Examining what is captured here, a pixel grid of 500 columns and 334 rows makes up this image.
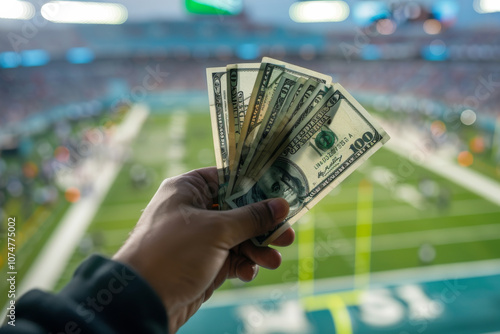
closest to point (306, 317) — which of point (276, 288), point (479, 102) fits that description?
point (276, 288)

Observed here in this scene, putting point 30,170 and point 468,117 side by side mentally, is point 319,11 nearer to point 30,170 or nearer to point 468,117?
point 468,117

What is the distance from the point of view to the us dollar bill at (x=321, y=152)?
1417mm

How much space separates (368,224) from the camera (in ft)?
23.3

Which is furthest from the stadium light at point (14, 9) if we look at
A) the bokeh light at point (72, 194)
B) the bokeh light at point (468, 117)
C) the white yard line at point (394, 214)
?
the bokeh light at point (468, 117)

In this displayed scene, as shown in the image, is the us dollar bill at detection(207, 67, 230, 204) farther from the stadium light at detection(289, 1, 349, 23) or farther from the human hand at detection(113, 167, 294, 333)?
the stadium light at detection(289, 1, 349, 23)

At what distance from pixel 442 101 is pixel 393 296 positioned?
12179mm

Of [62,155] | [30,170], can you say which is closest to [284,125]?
[30,170]

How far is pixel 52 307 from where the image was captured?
839 mm

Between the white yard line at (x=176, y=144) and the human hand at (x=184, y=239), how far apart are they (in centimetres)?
835

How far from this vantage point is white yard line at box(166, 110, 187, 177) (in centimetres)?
1023

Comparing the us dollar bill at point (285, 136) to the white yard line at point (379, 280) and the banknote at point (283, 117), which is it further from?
the white yard line at point (379, 280)

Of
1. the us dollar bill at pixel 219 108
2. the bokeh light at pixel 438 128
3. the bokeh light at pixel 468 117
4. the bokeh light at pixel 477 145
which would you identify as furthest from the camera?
the bokeh light at pixel 468 117

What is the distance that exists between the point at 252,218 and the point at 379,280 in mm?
4869

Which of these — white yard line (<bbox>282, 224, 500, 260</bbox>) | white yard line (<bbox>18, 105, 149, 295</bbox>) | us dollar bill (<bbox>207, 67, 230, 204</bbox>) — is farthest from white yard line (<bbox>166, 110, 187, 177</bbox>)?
us dollar bill (<bbox>207, 67, 230, 204</bbox>)
